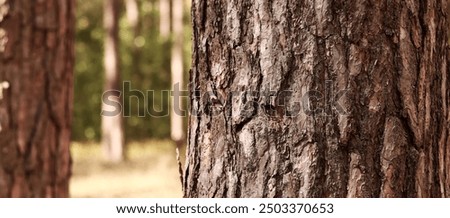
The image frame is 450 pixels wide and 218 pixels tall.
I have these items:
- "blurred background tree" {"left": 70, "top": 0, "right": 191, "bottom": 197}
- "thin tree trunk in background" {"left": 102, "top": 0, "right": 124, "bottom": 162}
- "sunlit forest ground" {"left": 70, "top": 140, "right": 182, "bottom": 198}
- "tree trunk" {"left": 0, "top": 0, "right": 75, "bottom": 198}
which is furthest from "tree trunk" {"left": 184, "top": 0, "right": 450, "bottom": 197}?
"blurred background tree" {"left": 70, "top": 0, "right": 191, "bottom": 197}

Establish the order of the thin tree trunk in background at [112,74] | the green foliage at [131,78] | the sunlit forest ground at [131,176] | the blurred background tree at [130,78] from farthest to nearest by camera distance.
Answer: the green foliage at [131,78]
the blurred background tree at [130,78]
the thin tree trunk in background at [112,74]
the sunlit forest ground at [131,176]

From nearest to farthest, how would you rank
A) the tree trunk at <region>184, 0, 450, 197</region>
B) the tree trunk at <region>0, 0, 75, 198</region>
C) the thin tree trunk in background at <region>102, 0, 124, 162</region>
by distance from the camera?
the tree trunk at <region>184, 0, 450, 197</region>, the tree trunk at <region>0, 0, 75, 198</region>, the thin tree trunk in background at <region>102, 0, 124, 162</region>

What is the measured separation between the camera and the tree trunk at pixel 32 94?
3.14 m

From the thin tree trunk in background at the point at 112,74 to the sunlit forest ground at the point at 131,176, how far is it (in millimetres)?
302

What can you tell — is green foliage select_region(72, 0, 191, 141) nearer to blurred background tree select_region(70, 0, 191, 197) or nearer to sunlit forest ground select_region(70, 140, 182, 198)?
blurred background tree select_region(70, 0, 191, 197)

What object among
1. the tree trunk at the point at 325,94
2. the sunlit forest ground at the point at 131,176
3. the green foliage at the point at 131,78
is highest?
the tree trunk at the point at 325,94

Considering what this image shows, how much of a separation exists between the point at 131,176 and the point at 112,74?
2.05 metres

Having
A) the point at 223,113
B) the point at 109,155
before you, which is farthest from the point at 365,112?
the point at 109,155

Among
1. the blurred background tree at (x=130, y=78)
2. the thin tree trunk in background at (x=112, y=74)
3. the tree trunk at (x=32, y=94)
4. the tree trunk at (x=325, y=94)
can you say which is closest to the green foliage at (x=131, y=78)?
the blurred background tree at (x=130, y=78)

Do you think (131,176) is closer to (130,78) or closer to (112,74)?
(112,74)

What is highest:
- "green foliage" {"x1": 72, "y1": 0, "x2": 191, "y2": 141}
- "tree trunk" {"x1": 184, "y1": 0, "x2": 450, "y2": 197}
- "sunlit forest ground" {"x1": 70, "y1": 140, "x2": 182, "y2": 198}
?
"tree trunk" {"x1": 184, "y1": 0, "x2": 450, "y2": 197}

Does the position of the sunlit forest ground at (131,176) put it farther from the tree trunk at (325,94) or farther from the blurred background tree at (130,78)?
the tree trunk at (325,94)

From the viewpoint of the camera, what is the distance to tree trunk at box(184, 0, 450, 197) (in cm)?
157

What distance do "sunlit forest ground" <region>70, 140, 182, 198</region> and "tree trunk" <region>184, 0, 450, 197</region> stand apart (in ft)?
27.4
